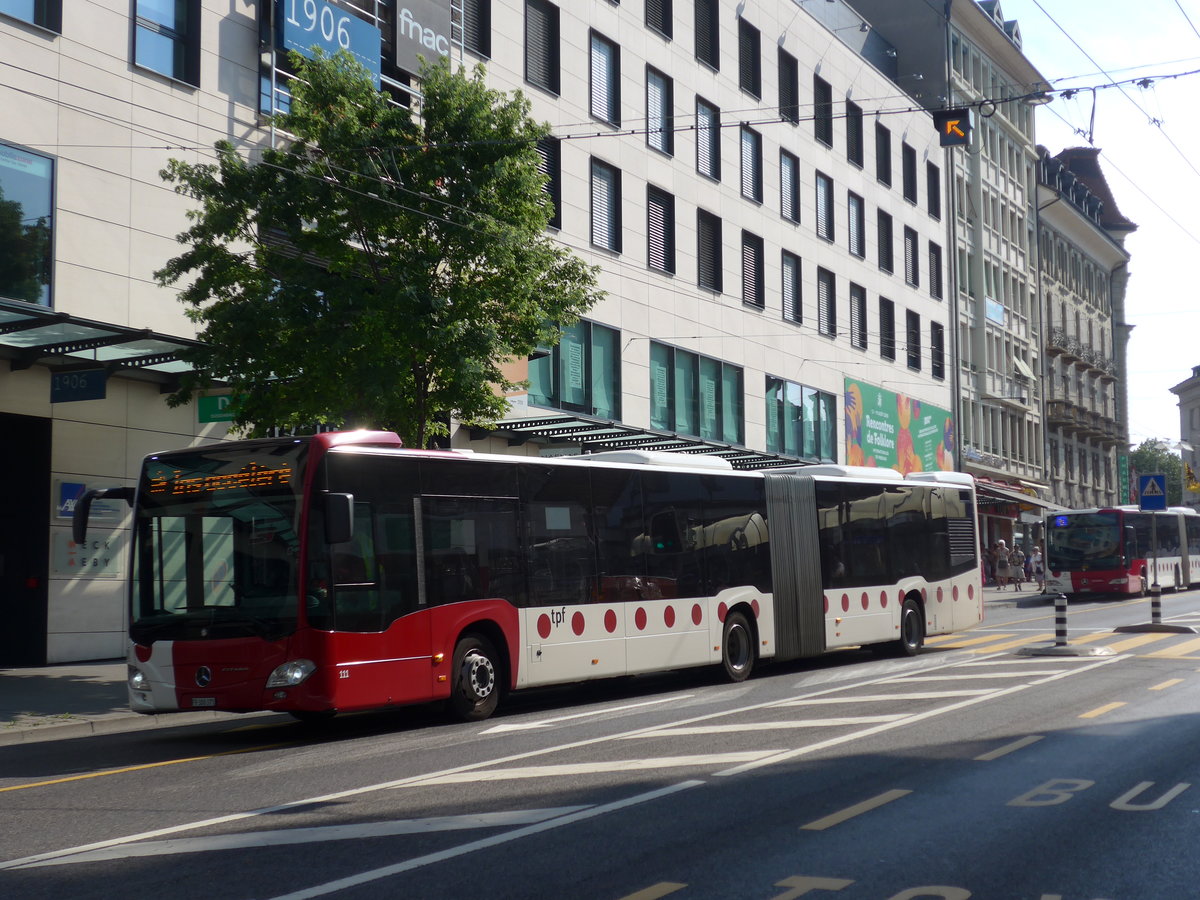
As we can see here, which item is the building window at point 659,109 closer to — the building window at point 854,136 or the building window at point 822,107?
the building window at point 822,107

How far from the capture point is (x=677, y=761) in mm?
10398

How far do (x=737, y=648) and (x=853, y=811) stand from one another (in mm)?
10457

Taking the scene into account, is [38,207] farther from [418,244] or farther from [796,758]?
[796,758]

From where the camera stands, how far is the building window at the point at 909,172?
52091mm

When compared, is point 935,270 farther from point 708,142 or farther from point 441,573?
point 441,573

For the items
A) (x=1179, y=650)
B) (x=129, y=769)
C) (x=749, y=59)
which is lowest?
(x=129, y=769)

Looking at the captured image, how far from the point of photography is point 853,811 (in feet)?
27.0

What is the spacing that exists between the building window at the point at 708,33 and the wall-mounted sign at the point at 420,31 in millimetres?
12733

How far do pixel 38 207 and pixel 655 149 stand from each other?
62.1 feet

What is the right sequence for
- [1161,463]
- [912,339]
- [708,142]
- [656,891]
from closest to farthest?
[656,891]
[708,142]
[912,339]
[1161,463]

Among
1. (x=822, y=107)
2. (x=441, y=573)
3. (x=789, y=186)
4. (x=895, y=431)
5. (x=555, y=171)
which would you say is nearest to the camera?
(x=441, y=573)

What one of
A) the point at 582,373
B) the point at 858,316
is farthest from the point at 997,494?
the point at 582,373

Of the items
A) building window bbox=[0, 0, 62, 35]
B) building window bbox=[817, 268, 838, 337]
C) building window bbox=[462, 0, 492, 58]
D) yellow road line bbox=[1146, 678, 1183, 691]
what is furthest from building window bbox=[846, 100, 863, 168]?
yellow road line bbox=[1146, 678, 1183, 691]

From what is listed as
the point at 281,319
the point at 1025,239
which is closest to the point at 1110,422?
the point at 1025,239
